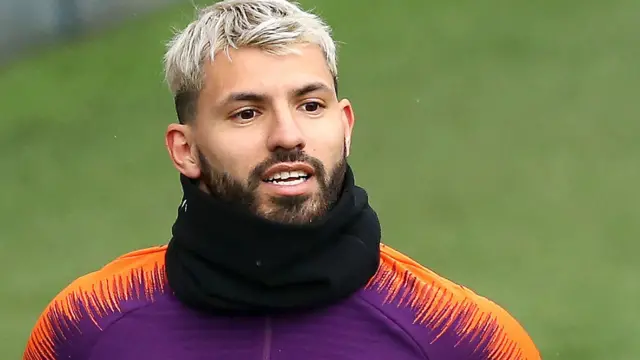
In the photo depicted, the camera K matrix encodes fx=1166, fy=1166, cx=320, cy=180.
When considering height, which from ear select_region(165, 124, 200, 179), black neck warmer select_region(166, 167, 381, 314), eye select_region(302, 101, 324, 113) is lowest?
black neck warmer select_region(166, 167, 381, 314)

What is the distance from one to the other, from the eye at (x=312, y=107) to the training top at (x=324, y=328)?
364 millimetres

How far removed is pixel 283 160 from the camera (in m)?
2.29

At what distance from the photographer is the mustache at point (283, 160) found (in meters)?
2.29

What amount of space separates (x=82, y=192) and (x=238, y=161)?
5.29m

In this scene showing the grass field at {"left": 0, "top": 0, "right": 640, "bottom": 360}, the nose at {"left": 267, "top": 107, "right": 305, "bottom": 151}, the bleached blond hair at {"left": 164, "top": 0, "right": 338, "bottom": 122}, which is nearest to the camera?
the nose at {"left": 267, "top": 107, "right": 305, "bottom": 151}

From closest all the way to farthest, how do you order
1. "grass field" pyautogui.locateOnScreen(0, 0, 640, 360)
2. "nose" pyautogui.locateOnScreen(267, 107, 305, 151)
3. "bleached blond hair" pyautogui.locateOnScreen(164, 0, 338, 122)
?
"nose" pyautogui.locateOnScreen(267, 107, 305, 151) < "bleached blond hair" pyautogui.locateOnScreen(164, 0, 338, 122) < "grass field" pyautogui.locateOnScreen(0, 0, 640, 360)

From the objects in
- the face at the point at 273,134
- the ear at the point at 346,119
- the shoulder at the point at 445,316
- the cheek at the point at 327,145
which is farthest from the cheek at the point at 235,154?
the shoulder at the point at 445,316

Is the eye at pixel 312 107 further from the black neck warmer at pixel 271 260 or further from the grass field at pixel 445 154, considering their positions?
the grass field at pixel 445 154

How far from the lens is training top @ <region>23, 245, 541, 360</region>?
7.77ft

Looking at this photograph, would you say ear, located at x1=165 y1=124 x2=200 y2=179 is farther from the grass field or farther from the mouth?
the grass field

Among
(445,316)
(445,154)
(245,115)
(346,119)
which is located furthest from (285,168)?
(445,154)

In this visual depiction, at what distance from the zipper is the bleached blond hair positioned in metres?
0.50

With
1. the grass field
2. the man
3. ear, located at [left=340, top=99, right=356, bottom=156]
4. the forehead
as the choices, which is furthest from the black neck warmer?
the grass field

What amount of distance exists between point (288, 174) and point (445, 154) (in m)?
5.35
